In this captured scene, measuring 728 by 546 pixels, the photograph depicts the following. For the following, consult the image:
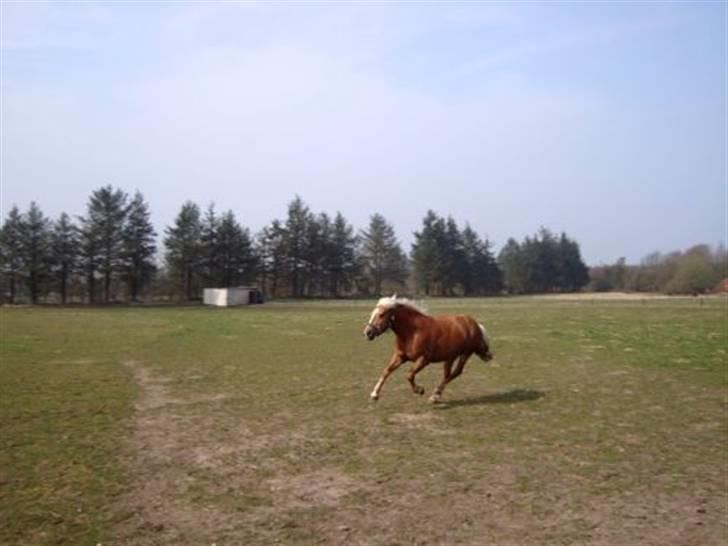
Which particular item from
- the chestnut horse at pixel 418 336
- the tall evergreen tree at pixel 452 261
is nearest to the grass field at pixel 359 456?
the chestnut horse at pixel 418 336

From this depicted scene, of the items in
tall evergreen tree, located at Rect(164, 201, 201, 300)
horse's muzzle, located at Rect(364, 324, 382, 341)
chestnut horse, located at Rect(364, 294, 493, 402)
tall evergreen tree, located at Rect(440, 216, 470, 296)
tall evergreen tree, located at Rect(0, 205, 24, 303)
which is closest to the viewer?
horse's muzzle, located at Rect(364, 324, 382, 341)

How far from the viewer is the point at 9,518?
6152 millimetres

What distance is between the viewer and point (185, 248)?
262 ft

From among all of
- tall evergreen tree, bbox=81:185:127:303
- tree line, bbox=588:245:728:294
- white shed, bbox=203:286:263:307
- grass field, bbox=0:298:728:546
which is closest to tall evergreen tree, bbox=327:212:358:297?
white shed, bbox=203:286:263:307

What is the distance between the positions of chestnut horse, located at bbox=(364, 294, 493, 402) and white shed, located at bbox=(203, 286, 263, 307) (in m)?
59.7

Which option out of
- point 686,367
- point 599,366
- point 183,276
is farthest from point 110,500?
point 183,276

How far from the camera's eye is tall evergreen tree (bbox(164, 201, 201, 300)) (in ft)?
262

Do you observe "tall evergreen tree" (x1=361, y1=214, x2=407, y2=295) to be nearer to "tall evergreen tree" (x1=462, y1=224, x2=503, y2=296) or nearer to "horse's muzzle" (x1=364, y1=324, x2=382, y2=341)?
"tall evergreen tree" (x1=462, y1=224, x2=503, y2=296)

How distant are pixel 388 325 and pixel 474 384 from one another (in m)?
3.57

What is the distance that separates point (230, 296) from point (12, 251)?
76.7 ft

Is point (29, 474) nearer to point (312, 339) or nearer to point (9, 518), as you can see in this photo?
point (9, 518)

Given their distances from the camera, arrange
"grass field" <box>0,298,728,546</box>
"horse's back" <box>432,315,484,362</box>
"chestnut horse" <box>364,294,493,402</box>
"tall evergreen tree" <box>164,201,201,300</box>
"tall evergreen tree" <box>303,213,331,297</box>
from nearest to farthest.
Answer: "grass field" <box>0,298,728,546</box> < "chestnut horse" <box>364,294,493,402</box> < "horse's back" <box>432,315,484,362</box> < "tall evergreen tree" <box>164,201,201,300</box> < "tall evergreen tree" <box>303,213,331,297</box>

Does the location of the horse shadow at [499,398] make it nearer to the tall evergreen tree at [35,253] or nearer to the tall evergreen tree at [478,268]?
the tall evergreen tree at [35,253]

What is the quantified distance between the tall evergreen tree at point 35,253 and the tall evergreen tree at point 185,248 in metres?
13.1
